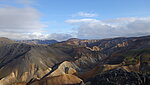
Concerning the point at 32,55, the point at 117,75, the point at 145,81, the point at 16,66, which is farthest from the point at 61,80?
the point at 32,55

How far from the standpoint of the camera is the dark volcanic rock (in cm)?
6346

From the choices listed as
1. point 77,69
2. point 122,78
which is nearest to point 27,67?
point 77,69

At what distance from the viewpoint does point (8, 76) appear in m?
143

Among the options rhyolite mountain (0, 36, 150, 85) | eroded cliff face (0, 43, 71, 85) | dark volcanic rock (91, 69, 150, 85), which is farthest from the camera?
eroded cliff face (0, 43, 71, 85)

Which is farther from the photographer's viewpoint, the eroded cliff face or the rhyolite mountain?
the eroded cliff face

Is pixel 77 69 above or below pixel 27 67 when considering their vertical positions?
below

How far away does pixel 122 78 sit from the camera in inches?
2603

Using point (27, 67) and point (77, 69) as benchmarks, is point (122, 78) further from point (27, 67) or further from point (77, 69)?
point (27, 67)

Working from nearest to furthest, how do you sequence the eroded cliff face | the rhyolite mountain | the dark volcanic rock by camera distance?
the dark volcanic rock, the rhyolite mountain, the eroded cliff face

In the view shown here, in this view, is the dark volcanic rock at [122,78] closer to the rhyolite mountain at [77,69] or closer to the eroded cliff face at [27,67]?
the rhyolite mountain at [77,69]

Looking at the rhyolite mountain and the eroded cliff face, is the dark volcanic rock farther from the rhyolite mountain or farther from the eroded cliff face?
the eroded cliff face

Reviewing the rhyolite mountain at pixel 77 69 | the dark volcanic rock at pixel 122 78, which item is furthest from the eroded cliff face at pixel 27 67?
the dark volcanic rock at pixel 122 78

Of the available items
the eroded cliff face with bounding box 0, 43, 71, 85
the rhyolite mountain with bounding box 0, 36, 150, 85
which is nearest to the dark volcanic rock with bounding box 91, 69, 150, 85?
the rhyolite mountain with bounding box 0, 36, 150, 85

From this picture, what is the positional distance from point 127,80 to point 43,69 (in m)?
99.4
